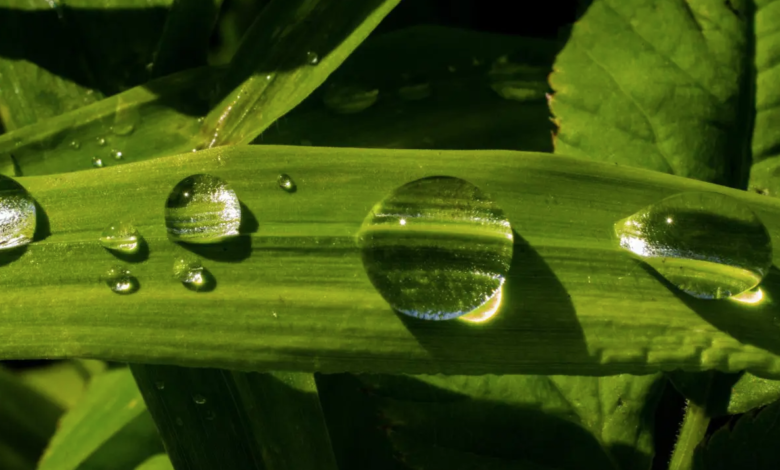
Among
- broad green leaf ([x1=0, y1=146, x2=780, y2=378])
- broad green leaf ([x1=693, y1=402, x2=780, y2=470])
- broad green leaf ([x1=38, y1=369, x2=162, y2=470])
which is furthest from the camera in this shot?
broad green leaf ([x1=38, y1=369, x2=162, y2=470])

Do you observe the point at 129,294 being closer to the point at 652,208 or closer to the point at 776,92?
the point at 652,208

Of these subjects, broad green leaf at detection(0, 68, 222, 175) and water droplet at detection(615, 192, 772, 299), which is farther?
broad green leaf at detection(0, 68, 222, 175)

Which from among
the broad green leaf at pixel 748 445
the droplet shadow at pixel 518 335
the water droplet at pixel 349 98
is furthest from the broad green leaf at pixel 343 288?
the water droplet at pixel 349 98

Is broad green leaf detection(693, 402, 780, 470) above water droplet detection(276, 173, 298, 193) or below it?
below

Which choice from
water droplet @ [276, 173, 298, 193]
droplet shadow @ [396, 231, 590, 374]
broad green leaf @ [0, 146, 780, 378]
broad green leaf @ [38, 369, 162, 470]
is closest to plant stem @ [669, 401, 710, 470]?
broad green leaf @ [0, 146, 780, 378]

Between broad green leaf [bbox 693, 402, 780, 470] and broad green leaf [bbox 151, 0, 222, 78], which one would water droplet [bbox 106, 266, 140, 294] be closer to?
broad green leaf [bbox 151, 0, 222, 78]

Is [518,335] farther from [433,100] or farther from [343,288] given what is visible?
[433,100]

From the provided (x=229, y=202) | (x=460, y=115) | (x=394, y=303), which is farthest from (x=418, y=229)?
(x=460, y=115)
